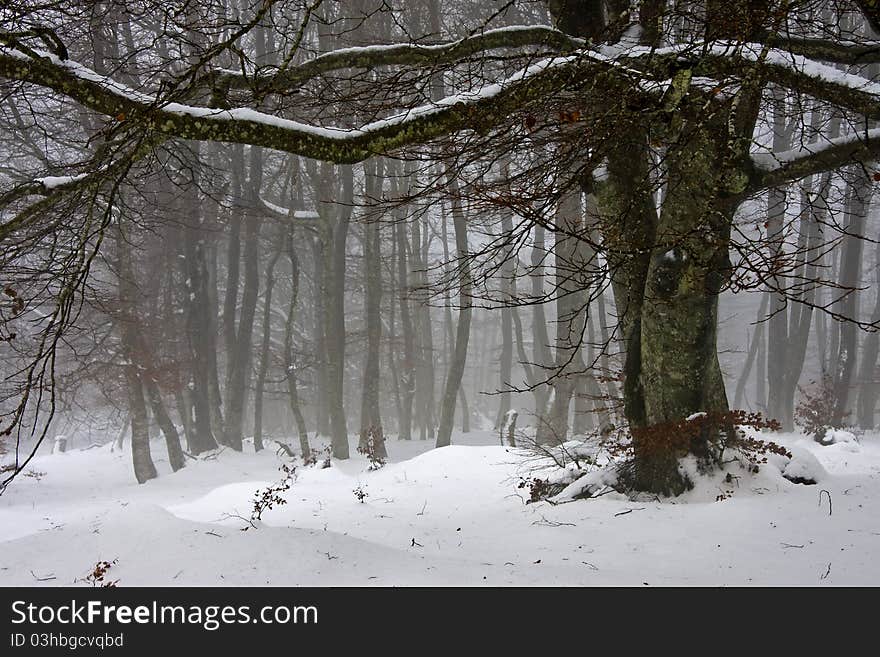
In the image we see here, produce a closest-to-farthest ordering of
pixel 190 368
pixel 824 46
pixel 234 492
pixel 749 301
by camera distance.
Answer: pixel 824 46, pixel 234 492, pixel 190 368, pixel 749 301

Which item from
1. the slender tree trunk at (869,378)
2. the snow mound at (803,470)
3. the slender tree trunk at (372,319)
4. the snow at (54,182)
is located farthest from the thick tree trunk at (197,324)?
the slender tree trunk at (869,378)

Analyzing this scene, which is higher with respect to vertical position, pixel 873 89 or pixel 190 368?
pixel 873 89

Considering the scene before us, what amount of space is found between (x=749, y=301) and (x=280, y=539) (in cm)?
4846

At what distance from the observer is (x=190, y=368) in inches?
659

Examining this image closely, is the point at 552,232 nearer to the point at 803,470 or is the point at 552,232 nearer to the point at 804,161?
the point at 804,161

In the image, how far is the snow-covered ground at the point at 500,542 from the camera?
3.98m

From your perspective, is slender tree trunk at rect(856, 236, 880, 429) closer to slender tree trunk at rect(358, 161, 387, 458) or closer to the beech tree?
slender tree trunk at rect(358, 161, 387, 458)

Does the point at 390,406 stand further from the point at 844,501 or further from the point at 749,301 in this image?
the point at 844,501

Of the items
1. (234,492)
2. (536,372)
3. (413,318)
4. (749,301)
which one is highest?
(749,301)

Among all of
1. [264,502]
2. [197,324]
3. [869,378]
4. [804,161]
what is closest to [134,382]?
[197,324]

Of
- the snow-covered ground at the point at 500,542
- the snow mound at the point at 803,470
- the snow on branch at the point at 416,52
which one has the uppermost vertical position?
the snow on branch at the point at 416,52

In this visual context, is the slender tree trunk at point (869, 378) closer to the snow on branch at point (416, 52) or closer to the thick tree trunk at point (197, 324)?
the thick tree trunk at point (197, 324)
